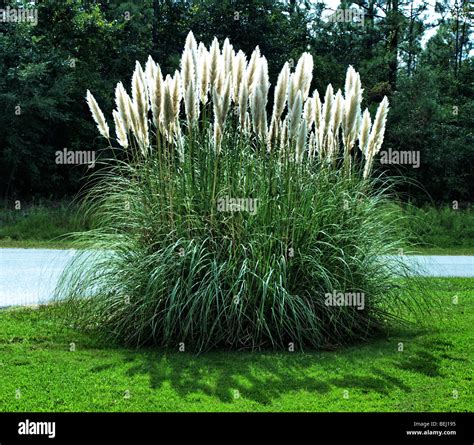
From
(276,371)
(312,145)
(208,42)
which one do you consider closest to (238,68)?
(312,145)

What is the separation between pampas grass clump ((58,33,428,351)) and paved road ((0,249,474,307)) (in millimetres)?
962

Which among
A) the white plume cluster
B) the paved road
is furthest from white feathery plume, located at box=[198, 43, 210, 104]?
the paved road

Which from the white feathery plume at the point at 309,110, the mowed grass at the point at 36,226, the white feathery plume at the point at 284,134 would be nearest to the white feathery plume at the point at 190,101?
the white feathery plume at the point at 284,134

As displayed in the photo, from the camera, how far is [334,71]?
22.9 meters

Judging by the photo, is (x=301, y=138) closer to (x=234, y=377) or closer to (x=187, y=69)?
(x=187, y=69)

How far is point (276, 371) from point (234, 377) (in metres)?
0.34

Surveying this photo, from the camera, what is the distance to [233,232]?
5727 mm

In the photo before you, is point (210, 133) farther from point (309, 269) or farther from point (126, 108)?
point (309, 269)

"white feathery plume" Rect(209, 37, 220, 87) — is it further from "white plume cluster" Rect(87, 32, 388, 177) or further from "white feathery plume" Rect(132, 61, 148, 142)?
"white feathery plume" Rect(132, 61, 148, 142)

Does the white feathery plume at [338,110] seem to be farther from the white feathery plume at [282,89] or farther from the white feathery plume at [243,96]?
the white feathery plume at [243,96]

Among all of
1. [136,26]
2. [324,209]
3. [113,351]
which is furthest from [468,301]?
[136,26]

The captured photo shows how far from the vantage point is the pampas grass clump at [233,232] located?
5.62m

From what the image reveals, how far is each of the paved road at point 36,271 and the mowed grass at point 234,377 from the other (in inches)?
52.6

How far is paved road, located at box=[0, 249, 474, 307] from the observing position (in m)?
8.68
